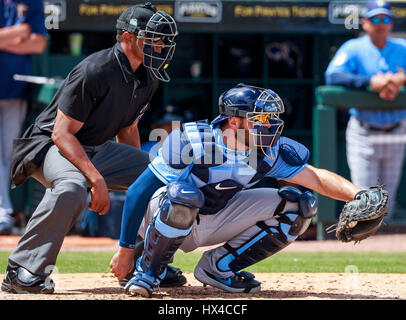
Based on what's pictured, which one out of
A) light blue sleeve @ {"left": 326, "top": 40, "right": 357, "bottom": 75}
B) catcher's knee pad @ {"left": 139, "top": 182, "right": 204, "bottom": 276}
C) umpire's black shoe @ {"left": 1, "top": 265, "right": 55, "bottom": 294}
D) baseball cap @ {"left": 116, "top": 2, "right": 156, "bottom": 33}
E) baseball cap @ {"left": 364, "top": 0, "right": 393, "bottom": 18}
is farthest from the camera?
light blue sleeve @ {"left": 326, "top": 40, "right": 357, "bottom": 75}

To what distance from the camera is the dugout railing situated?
7926 millimetres

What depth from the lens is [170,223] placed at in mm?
4203

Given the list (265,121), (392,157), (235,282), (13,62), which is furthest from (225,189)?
(13,62)

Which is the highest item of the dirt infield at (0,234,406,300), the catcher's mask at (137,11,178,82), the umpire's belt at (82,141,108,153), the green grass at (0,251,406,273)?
the catcher's mask at (137,11,178,82)

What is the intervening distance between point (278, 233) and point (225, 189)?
384 mm

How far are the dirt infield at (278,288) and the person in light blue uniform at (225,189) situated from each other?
16 cm

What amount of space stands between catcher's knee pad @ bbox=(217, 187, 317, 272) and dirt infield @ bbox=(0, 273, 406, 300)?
0.62ft

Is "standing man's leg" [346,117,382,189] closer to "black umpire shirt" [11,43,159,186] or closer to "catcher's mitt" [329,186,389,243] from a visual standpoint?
"black umpire shirt" [11,43,159,186]

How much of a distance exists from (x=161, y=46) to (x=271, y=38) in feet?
15.7

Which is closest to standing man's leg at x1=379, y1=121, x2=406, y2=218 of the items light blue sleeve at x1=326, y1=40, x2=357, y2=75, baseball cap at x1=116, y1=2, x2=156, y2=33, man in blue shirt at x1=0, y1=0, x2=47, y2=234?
light blue sleeve at x1=326, y1=40, x2=357, y2=75

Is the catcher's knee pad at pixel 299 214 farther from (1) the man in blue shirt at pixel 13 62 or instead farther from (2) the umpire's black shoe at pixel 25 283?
(1) the man in blue shirt at pixel 13 62

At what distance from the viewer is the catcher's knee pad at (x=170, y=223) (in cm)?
416
